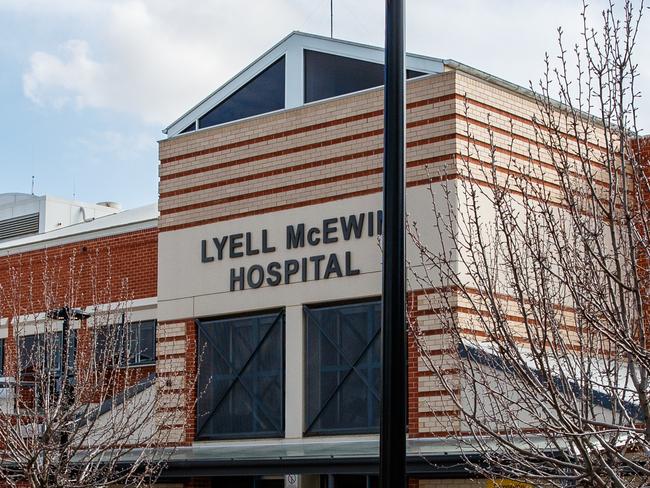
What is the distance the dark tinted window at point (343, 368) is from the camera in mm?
20297

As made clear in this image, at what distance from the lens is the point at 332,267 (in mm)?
20859

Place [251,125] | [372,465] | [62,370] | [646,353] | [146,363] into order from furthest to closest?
[146,363] → [251,125] → [62,370] → [372,465] → [646,353]

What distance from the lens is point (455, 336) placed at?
12.4m

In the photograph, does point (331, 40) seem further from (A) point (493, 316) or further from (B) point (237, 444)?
(A) point (493, 316)

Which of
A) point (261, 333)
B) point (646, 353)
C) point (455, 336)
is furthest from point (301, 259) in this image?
point (646, 353)

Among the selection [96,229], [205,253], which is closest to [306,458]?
[205,253]

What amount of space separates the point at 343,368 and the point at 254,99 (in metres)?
5.32

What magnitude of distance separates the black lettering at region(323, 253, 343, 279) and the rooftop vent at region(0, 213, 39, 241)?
58.9ft

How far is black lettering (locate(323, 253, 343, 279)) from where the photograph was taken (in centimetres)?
2080

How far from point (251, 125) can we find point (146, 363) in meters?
5.54

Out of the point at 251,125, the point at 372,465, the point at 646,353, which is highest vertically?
the point at 251,125

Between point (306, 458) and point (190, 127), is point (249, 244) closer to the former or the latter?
point (190, 127)

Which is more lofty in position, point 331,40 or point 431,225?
point 331,40

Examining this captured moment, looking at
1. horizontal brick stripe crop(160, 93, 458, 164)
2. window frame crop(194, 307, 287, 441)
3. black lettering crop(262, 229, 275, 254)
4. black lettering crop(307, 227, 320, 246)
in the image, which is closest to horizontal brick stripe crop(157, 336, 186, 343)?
window frame crop(194, 307, 287, 441)
